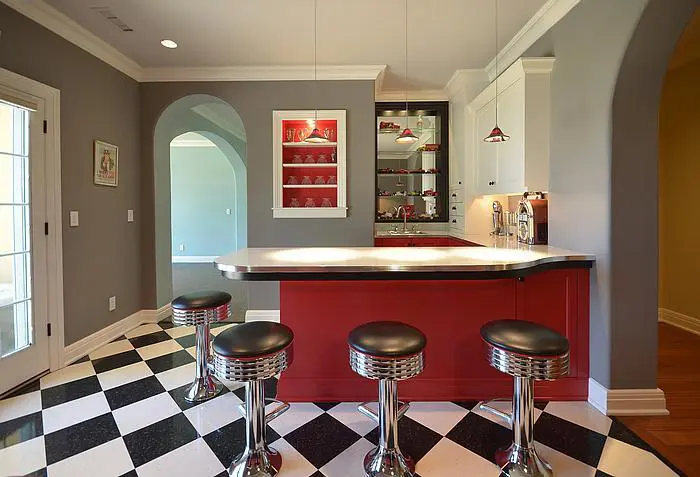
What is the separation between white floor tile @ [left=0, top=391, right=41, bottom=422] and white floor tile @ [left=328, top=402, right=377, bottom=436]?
186 centimetres

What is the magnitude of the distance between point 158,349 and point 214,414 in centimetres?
140

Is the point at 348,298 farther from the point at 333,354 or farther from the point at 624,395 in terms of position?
the point at 624,395

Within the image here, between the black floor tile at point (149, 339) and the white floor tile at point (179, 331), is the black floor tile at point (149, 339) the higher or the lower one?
the lower one

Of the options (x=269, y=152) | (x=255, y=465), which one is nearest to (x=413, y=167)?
(x=269, y=152)

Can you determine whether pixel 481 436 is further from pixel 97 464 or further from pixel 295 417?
pixel 97 464

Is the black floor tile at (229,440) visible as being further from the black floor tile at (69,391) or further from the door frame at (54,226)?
the door frame at (54,226)

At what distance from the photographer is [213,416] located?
2.15m

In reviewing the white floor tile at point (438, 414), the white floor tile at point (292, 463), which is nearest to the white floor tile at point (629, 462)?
the white floor tile at point (438, 414)

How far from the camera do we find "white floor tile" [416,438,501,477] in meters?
1.68

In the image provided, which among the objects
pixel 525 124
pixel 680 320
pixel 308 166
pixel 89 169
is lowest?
pixel 680 320

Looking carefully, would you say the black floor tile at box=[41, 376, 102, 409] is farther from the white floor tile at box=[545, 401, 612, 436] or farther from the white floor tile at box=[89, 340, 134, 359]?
the white floor tile at box=[545, 401, 612, 436]

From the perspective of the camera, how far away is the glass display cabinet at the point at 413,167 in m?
4.79

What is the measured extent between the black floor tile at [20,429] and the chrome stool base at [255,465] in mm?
1228

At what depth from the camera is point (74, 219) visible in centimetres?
306
